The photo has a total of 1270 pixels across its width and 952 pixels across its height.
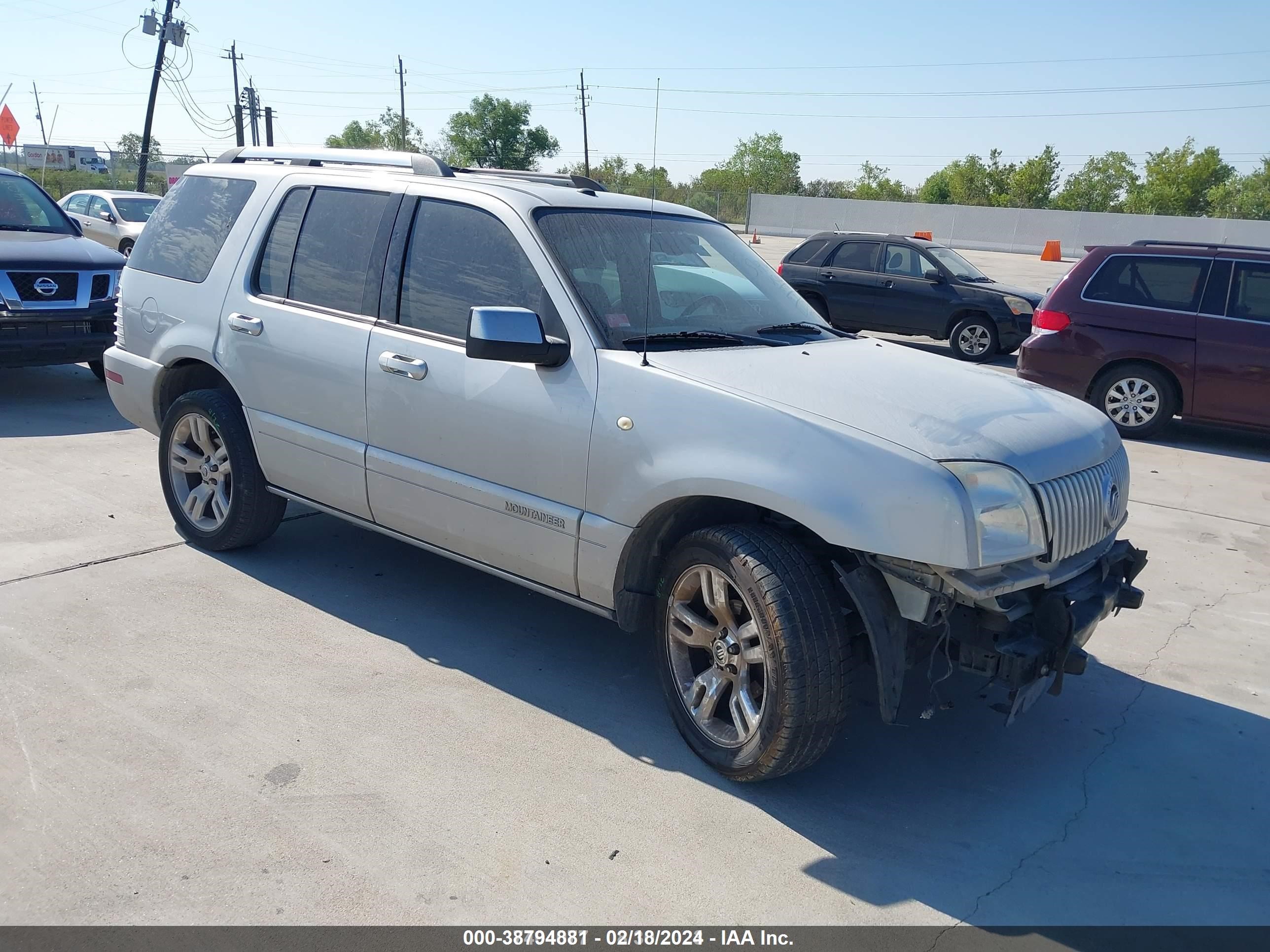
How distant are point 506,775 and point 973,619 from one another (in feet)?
5.42

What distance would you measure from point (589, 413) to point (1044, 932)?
7.18 ft

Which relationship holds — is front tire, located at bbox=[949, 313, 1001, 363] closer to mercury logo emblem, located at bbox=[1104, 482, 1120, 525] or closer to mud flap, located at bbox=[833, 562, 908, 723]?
mercury logo emblem, located at bbox=[1104, 482, 1120, 525]

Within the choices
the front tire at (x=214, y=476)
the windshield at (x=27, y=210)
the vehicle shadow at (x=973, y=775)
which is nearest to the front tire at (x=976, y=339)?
the vehicle shadow at (x=973, y=775)

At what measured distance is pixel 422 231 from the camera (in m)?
4.46

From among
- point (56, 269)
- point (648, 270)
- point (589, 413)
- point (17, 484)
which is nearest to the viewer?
point (589, 413)

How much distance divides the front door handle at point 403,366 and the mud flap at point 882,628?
1914 mm

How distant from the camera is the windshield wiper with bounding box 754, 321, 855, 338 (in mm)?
4371

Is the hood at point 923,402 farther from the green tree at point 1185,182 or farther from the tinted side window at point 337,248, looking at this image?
the green tree at point 1185,182

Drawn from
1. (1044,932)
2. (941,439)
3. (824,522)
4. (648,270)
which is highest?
(648,270)

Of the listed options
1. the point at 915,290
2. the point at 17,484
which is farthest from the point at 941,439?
the point at 915,290

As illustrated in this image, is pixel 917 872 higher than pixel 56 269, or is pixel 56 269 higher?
pixel 56 269

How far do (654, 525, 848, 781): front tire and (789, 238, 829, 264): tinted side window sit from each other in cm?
1211

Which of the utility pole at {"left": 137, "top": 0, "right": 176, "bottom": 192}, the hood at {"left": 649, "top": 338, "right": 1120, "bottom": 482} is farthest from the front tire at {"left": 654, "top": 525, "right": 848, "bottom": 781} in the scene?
the utility pole at {"left": 137, "top": 0, "right": 176, "bottom": 192}

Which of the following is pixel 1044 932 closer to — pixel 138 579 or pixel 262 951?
pixel 262 951
